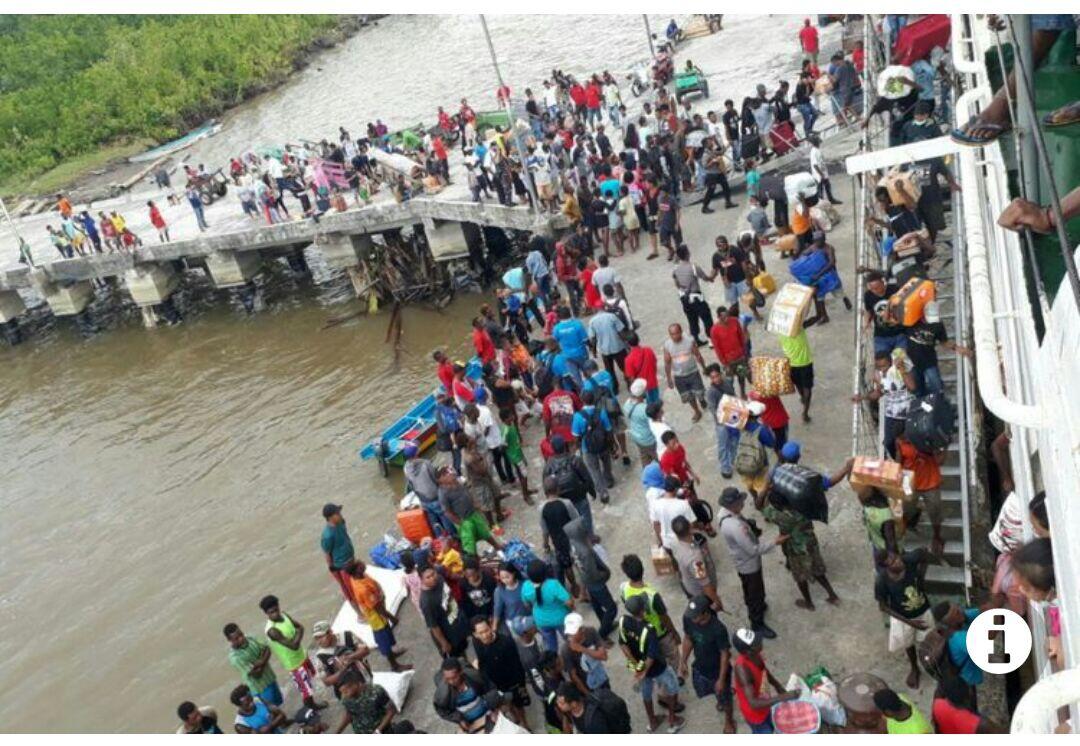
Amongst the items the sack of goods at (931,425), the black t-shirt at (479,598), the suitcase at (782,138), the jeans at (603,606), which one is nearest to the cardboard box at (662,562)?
the jeans at (603,606)

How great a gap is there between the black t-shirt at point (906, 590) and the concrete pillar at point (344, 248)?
18.3 meters

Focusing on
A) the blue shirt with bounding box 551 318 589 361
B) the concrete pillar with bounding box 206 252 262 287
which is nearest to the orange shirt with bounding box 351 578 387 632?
the blue shirt with bounding box 551 318 589 361

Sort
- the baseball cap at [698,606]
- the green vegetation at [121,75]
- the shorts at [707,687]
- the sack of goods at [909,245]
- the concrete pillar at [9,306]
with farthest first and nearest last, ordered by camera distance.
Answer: the green vegetation at [121,75], the concrete pillar at [9,306], the sack of goods at [909,245], the shorts at [707,687], the baseball cap at [698,606]

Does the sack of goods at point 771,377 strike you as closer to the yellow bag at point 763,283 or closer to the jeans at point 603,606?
the jeans at point 603,606

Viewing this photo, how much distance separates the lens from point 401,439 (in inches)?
601

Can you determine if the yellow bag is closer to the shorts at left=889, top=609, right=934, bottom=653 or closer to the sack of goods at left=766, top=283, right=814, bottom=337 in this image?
the sack of goods at left=766, top=283, right=814, bottom=337

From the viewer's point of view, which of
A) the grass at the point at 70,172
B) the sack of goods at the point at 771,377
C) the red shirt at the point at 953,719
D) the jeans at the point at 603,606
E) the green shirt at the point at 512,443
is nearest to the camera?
the red shirt at the point at 953,719

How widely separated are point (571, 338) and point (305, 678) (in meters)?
4.80

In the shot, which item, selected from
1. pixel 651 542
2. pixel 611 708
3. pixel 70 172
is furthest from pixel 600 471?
pixel 70 172

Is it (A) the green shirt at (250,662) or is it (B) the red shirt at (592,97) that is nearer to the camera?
(A) the green shirt at (250,662)

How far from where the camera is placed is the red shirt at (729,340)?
35.8 ft

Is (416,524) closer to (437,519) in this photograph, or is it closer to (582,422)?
(437,519)

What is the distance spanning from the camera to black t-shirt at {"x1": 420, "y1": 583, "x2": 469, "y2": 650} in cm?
820

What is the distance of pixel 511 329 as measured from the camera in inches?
597
